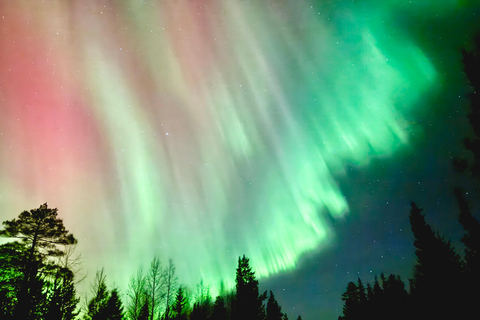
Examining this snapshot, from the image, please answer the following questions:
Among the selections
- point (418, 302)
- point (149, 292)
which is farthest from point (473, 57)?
point (149, 292)

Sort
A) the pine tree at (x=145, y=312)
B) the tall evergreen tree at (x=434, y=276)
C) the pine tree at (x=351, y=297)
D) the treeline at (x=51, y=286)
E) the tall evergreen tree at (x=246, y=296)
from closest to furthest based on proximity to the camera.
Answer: the treeline at (x=51, y=286), the tall evergreen tree at (x=434, y=276), the tall evergreen tree at (x=246, y=296), the pine tree at (x=145, y=312), the pine tree at (x=351, y=297)

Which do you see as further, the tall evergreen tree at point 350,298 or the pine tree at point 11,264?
the tall evergreen tree at point 350,298

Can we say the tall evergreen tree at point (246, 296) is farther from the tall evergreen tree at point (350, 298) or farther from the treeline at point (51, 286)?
the tall evergreen tree at point (350, 298)

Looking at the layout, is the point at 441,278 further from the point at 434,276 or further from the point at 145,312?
the point at 145,312

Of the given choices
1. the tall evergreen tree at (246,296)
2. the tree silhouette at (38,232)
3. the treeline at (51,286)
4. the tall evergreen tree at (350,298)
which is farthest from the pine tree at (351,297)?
the tree silhouette at (38,232)

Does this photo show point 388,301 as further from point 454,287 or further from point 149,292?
point 149,292

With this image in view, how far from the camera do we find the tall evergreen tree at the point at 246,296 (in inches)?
1264

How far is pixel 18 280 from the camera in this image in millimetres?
21531

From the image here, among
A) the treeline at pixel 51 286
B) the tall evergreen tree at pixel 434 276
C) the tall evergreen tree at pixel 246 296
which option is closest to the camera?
the treeline at pixel 51 286

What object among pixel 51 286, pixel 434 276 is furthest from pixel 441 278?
pixel 51 286

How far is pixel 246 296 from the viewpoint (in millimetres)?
33812

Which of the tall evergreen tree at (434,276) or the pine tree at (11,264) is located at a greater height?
the pine tree at (11,264)

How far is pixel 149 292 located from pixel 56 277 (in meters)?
22.1

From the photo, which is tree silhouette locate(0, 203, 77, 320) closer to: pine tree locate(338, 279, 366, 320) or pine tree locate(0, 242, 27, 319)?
pine tree locate(0, 242, 27, 319)
